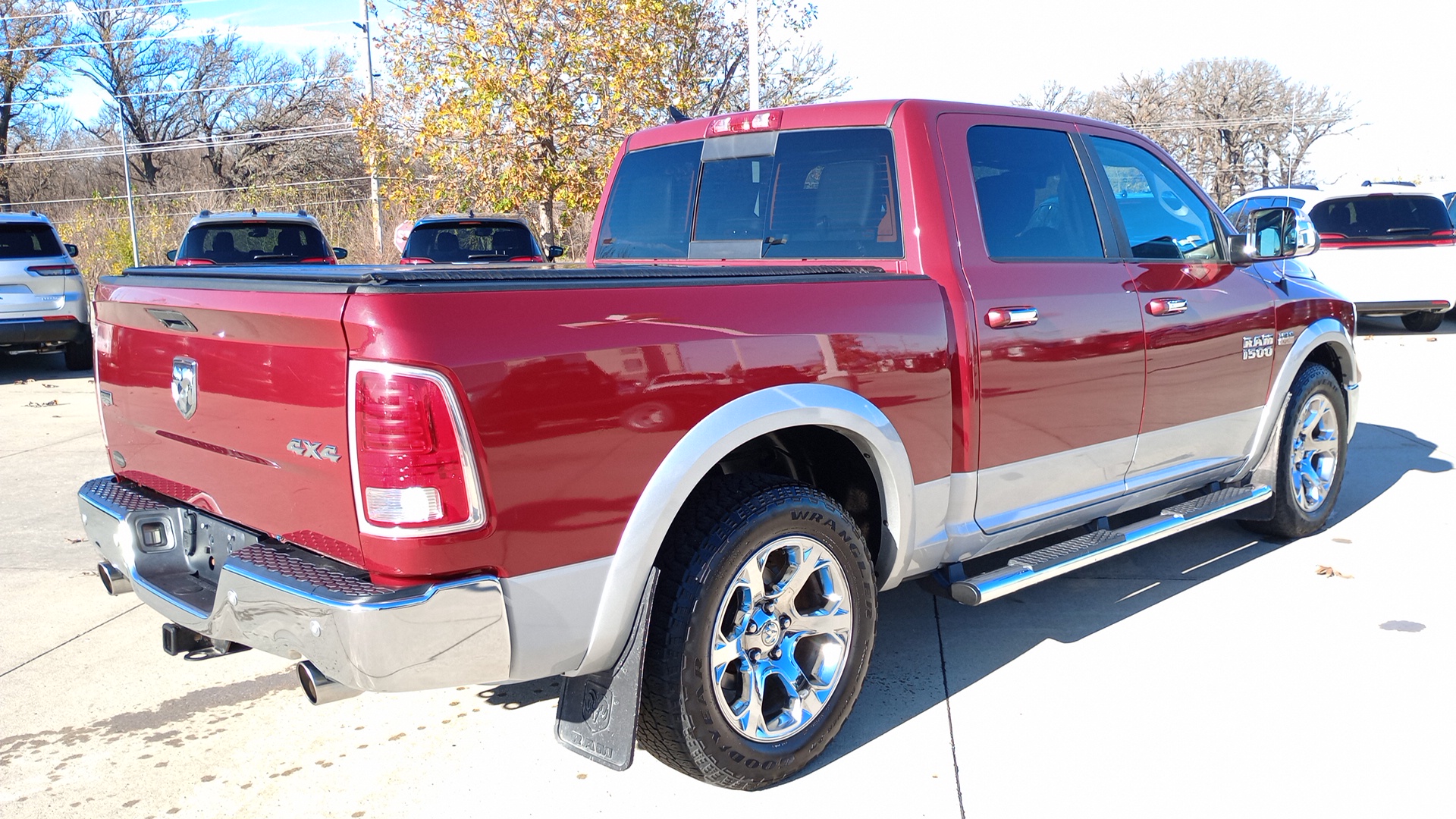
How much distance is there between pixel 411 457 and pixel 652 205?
94.5 inches

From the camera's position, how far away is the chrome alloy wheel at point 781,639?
2.97 m

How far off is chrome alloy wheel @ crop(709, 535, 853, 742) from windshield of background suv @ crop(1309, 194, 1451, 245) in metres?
13.0

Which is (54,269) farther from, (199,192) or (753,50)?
(199,192)

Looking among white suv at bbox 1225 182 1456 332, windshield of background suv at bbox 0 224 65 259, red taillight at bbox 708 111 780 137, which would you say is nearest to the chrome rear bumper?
red taillight at bbox 708 111 780 137

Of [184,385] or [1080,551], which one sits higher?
[184,385]

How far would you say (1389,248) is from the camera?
13.4m

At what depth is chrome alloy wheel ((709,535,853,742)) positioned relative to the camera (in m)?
2.97

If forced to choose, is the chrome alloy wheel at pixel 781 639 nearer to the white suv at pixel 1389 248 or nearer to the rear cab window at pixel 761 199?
the rear cab window at pixel 761 199

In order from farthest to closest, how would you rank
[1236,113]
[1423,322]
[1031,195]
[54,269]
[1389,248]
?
[1236,113]
[1423,322]
[1389,248]
[54,269]
[1031,195]

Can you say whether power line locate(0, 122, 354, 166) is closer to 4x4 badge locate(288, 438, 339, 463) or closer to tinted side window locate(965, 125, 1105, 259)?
tinted side window locate(965, 125, 1105, 259)

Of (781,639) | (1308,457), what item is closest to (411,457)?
(781,639)

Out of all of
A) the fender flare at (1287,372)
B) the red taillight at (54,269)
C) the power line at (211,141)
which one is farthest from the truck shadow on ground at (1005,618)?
the power line at (211,141)

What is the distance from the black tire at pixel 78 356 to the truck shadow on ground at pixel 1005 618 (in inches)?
462

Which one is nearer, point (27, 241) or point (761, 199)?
point (761, 199)
